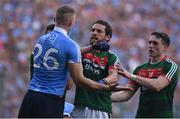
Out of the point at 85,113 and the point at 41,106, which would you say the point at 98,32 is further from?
the point at 41,106

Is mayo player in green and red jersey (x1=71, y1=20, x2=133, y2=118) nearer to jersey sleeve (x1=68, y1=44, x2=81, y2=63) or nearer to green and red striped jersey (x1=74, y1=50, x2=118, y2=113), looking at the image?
green and red striped jersey (x1=74, y1=50, x2=118, y2=113)

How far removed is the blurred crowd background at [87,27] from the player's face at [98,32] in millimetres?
6738

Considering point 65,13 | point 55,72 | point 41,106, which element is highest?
point 65,13

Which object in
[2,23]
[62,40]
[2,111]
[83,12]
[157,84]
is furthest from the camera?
[83,12]

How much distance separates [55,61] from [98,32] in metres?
1.21

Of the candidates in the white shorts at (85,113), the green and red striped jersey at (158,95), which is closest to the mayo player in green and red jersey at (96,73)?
the white shorts at (85,113)

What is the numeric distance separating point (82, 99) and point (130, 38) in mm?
10038

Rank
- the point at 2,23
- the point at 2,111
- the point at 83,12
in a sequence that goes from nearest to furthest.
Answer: the point at 2,111 → the point at 2,23 → the point at 83,12

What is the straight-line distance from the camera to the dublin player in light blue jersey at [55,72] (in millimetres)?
5562

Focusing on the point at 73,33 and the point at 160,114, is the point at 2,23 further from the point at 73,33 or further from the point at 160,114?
the point at 160,114

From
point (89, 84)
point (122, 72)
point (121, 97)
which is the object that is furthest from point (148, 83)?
point (89, 84)

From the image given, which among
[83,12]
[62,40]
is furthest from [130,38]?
[62,40]

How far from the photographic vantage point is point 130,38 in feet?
54.1

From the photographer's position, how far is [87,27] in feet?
52.6
